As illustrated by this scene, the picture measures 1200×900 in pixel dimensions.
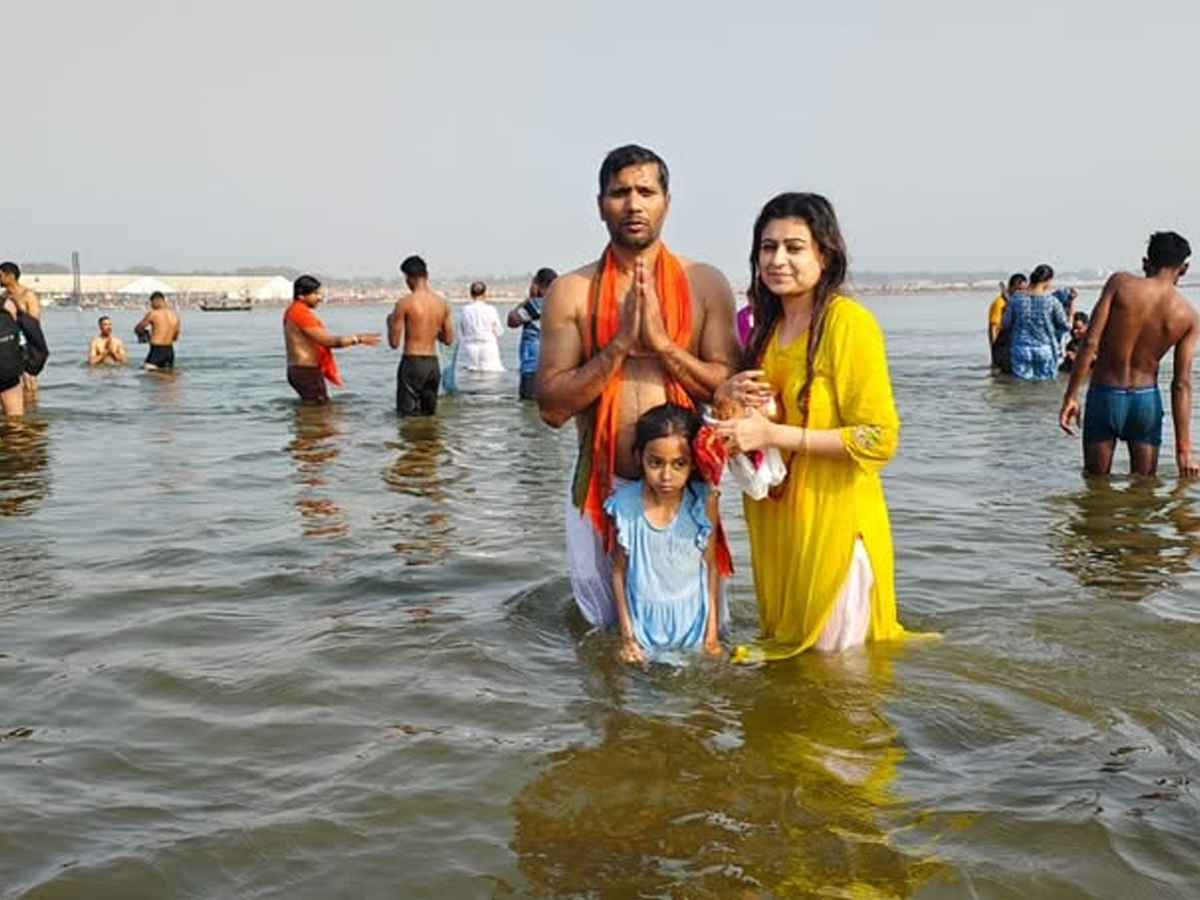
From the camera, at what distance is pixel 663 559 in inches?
157

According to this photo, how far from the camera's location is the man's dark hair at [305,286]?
12.5 metres

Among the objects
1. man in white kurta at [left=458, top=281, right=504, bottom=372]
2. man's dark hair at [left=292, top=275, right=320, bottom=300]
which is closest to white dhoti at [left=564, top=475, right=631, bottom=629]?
man's dark hair at [left=292, top=275, right=320, bottom=300]

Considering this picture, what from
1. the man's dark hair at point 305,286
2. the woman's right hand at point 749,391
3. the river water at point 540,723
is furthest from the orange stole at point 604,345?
the man's dark hair at point 305,286

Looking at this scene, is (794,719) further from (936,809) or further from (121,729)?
(121,729)

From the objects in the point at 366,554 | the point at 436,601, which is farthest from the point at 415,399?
the point at 436,601

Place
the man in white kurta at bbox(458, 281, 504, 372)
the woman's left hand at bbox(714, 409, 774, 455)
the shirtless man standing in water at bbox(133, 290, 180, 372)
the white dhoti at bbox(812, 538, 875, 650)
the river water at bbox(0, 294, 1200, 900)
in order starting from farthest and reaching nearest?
the shirtless man standing in water at bbox(133, 290, 180, 372) → the man in white kurta at bbox(458, 281, 504, 372) → the white dhoti at bbox(812, 538, 875, 650) → the woman's left hand at bbox(714, 409, 774, 455) → the river water at bbox(0, 294, 1200, 900)

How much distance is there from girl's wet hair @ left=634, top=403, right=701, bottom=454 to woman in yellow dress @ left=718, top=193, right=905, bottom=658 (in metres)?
0.26

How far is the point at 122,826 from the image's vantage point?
3029mm

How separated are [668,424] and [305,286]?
9.50m

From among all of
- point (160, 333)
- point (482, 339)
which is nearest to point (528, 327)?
point (482, 339)

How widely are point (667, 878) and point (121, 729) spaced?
6.51 ft

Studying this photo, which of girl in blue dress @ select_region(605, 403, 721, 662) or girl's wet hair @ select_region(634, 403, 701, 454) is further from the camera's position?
girl in blue dress @ select_region(605, 403, 721, 662)

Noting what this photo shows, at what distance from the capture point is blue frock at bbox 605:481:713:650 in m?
3.99

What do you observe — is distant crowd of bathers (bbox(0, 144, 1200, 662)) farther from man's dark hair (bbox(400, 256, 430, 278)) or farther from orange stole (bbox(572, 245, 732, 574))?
man's dark hair (bbox(400, 256, 430, 278))
